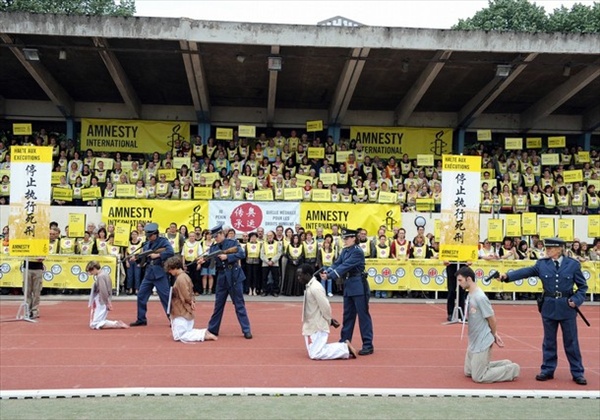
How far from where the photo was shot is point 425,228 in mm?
21531

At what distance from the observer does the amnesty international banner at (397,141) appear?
26.8 m

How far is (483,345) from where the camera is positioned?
8.63 meters

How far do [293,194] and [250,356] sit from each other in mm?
11616

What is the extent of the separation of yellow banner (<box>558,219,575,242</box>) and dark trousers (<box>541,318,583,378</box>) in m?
13.0

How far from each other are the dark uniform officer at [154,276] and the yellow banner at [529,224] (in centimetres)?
1254

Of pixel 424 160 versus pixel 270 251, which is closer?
pixel 270 251

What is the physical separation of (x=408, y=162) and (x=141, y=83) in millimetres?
10179

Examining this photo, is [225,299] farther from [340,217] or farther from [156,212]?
[340,217]

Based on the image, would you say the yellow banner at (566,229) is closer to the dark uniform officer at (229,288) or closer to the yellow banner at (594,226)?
the yellow banner at (594,226)

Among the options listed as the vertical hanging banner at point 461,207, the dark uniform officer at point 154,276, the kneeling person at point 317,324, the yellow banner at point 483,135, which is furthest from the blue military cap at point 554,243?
the yellow banner at point 483,135

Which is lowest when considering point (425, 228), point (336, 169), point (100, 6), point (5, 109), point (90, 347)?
point (90, 347)

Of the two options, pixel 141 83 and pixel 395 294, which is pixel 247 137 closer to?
pixel 141 83

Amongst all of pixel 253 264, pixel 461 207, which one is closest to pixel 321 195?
pixel 253 264

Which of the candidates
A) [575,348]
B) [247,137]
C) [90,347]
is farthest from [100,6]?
[575,348]
